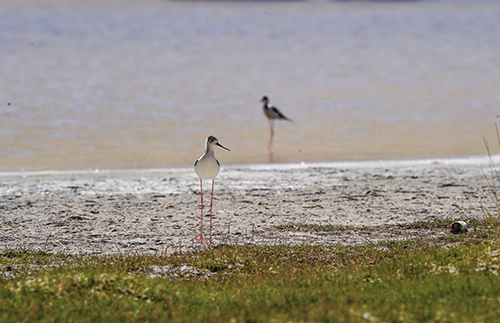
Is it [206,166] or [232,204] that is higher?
[206,166]

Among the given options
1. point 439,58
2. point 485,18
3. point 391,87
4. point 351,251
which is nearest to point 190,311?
point 351,251

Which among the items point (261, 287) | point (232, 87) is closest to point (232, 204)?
point (261, 287)

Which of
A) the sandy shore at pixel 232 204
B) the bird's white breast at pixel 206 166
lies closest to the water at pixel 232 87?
the sandy shore at pixel 232 204

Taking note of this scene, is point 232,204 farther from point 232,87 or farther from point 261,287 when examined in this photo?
point 232,87

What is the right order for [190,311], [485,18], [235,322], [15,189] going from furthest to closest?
[485,18], [15,189], [190,311], [235,322]

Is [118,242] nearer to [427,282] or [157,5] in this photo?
[427,282]

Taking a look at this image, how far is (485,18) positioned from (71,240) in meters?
75.5

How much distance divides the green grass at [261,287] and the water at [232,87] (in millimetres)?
9052

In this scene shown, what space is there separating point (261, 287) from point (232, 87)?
26334 mm

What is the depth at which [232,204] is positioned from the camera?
12516 mm

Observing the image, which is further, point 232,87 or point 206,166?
point 232,87

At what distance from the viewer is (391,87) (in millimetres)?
34156

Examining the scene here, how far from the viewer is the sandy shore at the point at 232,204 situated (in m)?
10.1

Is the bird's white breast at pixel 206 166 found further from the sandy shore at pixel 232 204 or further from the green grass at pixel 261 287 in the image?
the green grass at pixel 261 287
